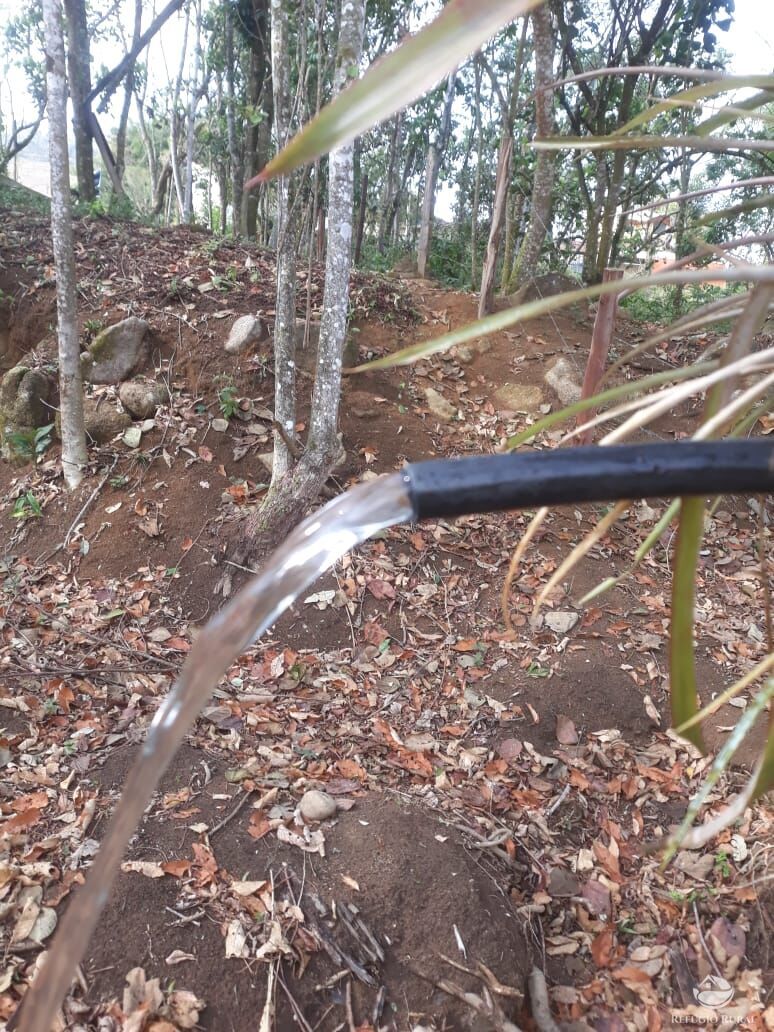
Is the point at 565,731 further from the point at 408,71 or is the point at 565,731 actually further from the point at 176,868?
the point at 408,71

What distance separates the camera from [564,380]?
5.47m

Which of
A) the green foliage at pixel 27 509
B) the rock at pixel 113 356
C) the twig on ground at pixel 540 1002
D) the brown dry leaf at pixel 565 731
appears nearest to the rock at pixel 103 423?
the rock at pixel 113 356

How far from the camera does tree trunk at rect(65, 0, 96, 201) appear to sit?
25.8 ft

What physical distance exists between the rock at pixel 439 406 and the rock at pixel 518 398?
42 cm

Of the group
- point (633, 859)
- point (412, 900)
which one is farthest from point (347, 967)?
point (633, 859)

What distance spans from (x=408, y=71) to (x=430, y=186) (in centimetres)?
946

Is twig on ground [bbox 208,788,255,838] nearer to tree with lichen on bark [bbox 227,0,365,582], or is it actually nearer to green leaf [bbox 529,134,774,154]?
tree with lichen on bark [bbox 227,0,365,582]

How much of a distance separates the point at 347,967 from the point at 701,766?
1.84m

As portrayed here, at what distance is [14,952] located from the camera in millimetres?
1876

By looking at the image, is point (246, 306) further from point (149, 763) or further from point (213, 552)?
point (149, 763)

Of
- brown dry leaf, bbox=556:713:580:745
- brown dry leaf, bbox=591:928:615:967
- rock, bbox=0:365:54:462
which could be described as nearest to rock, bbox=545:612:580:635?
brown dry leaf, bbox=556:713:580:745

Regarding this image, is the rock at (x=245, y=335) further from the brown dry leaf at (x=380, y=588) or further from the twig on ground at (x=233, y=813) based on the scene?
the twig on ground at (x=233, y=813)

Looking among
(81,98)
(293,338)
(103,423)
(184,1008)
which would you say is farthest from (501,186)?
(81,98)

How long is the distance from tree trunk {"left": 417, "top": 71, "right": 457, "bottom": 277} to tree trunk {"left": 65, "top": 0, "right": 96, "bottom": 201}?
172 inches
